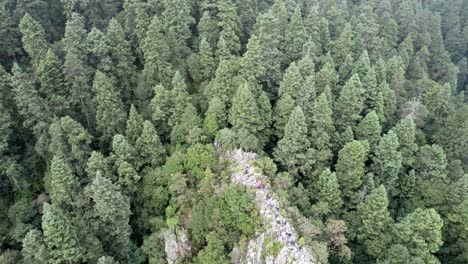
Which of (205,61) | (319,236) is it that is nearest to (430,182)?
(319,236)

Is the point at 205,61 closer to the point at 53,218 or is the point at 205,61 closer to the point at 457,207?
the point at 53,218

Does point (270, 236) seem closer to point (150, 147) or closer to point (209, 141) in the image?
point (209, 141)

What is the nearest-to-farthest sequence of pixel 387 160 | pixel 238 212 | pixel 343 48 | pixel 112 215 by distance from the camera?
pixel 238 212, pixel 112 215, pixel 387 160, pixel 343 48

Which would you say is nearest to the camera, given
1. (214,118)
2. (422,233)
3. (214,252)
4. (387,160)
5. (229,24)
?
(214,252)

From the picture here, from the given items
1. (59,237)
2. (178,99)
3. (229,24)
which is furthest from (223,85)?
(59,237)

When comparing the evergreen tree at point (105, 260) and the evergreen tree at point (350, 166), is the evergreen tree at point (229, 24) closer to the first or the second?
the evergreen tree at point (350, 166)

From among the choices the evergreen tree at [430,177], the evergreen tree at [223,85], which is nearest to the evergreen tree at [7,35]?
the evergreen tree at [223,85]

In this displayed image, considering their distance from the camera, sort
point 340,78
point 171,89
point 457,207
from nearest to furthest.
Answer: point 457,207 → point 171,89 → point 340,78
